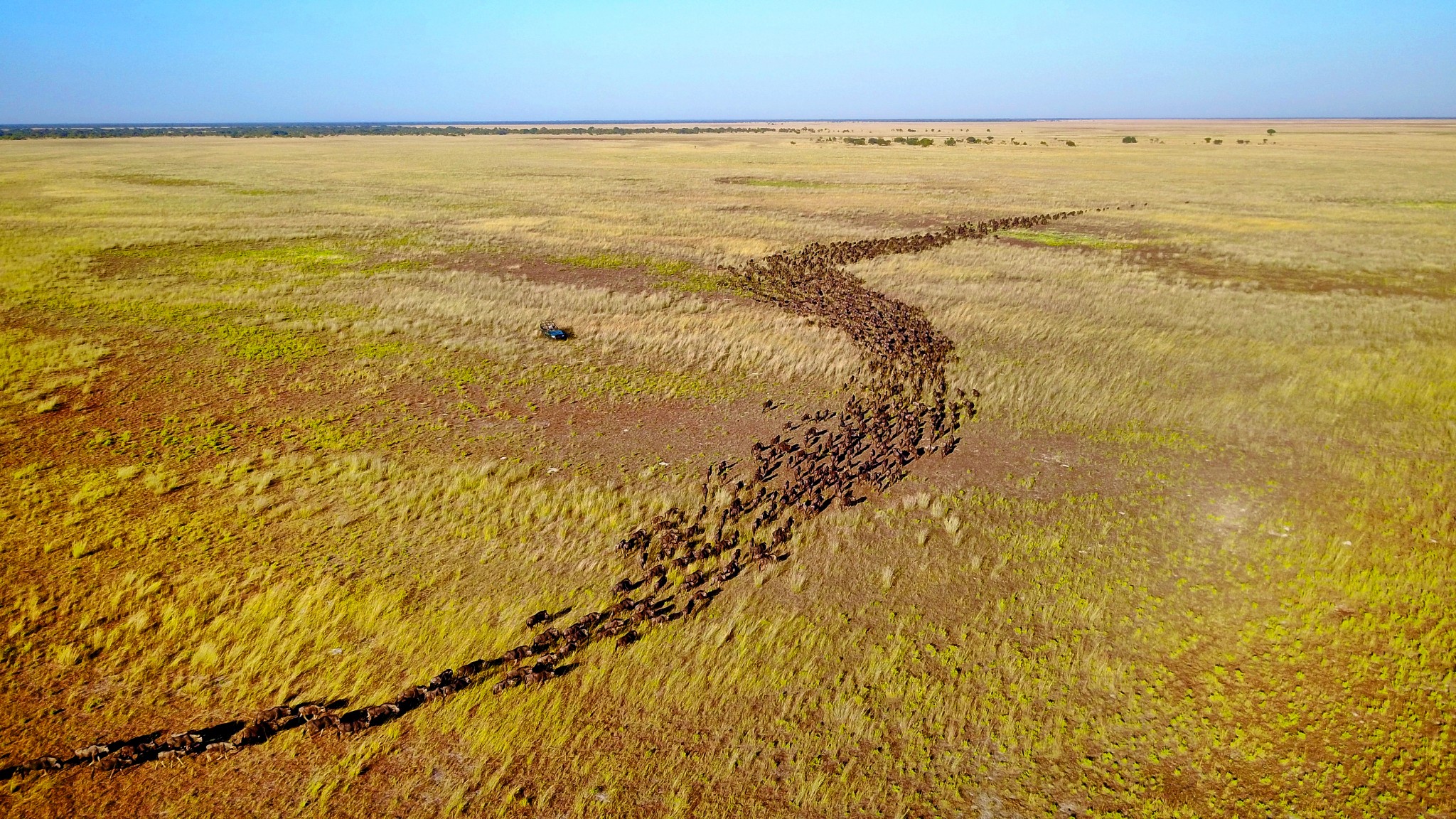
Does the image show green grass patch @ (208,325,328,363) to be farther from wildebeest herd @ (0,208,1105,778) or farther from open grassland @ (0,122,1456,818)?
wildebeest herd @ (0,208,1105,778)

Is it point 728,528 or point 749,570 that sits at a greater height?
point 728,528

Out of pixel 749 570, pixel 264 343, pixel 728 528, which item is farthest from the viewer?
pixel 264 343

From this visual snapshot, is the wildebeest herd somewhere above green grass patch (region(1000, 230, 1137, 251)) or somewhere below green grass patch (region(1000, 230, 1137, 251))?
below

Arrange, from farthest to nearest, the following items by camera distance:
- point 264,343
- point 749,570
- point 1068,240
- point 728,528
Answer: point 1068,240
point 264,343
point 728,528
point 749,570

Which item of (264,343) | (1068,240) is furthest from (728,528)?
(1068,240)

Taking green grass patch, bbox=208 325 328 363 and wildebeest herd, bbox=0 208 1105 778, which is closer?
wildebeest herd, bbox=0 208 1105 778

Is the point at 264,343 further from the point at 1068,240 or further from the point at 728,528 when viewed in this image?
the point at 1068,240

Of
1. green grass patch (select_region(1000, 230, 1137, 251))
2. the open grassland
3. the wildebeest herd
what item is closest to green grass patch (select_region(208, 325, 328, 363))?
the open grassland
